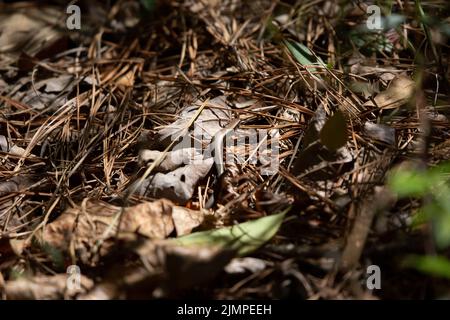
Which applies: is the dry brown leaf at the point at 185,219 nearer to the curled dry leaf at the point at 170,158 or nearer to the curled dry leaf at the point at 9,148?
the curled dry leaf at the point at 170,158

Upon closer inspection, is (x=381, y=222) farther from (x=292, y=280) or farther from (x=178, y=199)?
(x=178, y=199)

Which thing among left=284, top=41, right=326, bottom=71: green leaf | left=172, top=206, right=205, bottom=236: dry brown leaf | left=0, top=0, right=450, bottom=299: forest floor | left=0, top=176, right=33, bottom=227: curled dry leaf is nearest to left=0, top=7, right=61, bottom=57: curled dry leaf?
left=0, top=0, right=450, bottom=299: forest floor

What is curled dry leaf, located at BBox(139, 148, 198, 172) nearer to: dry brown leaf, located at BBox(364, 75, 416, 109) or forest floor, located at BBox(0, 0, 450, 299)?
forest floor, located at BBox(0, 0, 450, 299)

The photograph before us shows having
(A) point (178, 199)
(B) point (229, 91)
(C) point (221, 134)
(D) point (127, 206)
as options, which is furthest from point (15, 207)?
(B) point (229, 91)

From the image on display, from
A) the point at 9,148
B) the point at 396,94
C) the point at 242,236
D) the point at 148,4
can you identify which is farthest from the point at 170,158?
the point at 148,4

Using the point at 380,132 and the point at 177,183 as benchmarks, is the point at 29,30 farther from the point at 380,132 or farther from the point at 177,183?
the point at 380,132
